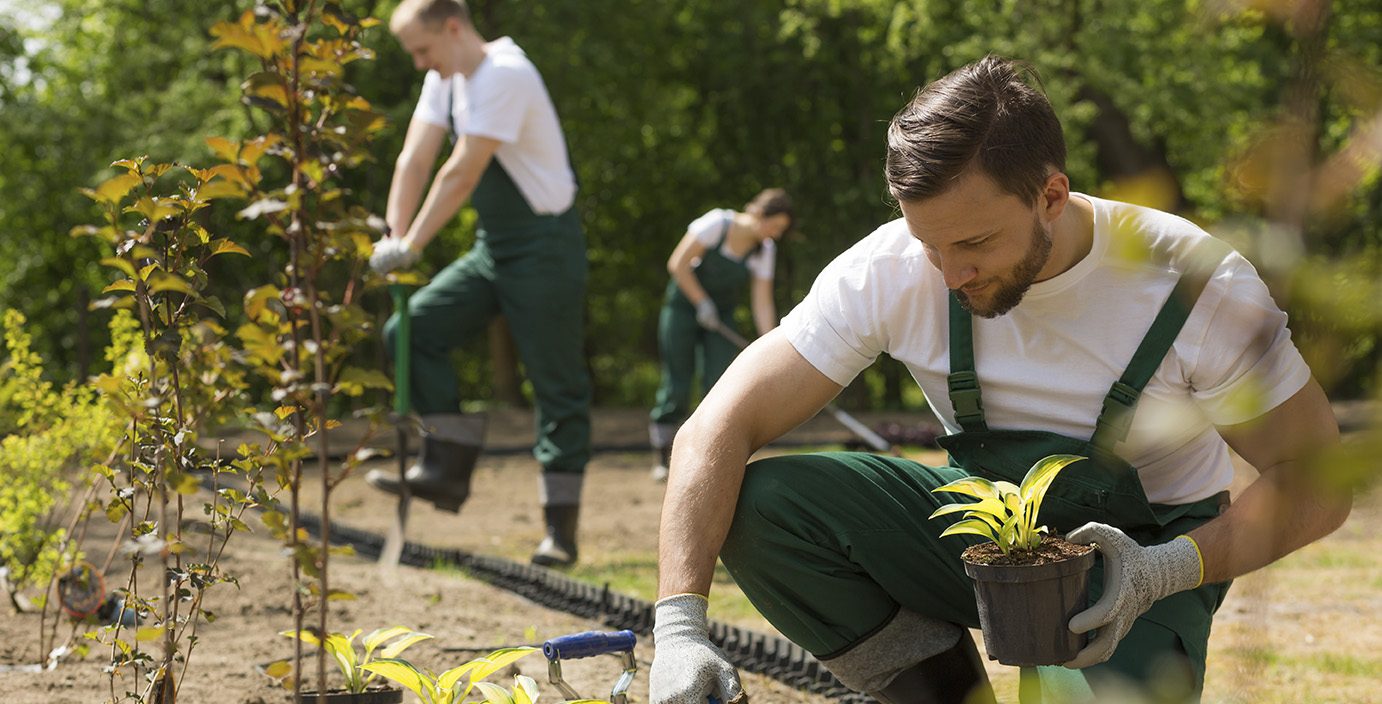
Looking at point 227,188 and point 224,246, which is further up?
point 227,188

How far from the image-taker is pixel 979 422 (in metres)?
2.50

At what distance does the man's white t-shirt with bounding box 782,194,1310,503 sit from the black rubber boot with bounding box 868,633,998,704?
0.44 m

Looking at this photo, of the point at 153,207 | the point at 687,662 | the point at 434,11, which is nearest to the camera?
the point at 153,207

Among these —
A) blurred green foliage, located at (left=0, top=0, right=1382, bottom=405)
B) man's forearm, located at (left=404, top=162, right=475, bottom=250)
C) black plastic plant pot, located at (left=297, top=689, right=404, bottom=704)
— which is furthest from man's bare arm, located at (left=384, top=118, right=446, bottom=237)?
blurred green foliage, located at (left=0, top=0, right=1382, bottom=405)

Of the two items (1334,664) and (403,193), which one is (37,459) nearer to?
(403,193)

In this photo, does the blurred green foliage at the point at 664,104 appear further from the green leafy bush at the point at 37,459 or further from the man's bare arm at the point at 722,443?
the man's bare arm at the point at 722,443

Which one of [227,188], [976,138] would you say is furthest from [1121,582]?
[227,188]

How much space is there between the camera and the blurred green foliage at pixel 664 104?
47.6 ft

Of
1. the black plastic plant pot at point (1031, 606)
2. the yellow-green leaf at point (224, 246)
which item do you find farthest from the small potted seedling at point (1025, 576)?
the yellow-green leaf at point (224, 246)

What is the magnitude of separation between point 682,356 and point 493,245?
3.49 meters

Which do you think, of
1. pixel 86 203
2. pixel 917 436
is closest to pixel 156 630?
pixel 917 436

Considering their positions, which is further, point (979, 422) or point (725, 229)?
point (725, 229)

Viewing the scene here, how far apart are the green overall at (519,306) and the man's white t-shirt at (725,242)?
2.98m

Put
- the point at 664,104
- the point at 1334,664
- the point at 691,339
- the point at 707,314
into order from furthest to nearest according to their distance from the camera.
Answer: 1. the point at 664,104
2. the point at 691,339
3. the point at 707,314
4. the point at 1334,664
